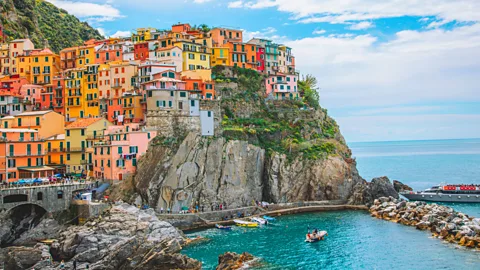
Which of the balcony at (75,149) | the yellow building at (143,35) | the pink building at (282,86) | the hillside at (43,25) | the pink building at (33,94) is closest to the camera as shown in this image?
the balcony at (75,149)

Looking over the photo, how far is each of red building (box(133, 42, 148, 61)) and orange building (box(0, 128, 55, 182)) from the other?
2739 cm

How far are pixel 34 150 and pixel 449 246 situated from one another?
53.9 m

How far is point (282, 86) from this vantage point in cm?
9944

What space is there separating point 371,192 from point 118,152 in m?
39.7

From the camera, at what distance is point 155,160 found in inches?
2936

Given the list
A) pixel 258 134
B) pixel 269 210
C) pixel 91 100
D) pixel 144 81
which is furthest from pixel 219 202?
pixel 91 100

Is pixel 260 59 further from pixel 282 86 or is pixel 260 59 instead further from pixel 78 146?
pixel 78 146

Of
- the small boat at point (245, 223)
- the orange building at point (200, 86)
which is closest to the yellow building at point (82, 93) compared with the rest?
the orange building at point (200, 86)

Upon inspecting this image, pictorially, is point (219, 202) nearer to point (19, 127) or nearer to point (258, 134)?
point (258, 134)

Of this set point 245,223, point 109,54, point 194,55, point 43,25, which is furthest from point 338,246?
point 43,25

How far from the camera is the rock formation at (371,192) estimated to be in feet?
273

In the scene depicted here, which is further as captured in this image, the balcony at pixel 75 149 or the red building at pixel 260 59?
the red building at pixel 260 59

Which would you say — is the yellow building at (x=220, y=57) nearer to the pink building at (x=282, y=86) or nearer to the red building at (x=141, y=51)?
the pink building at (x=282, y=86)

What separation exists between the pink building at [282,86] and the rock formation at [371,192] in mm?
23747
